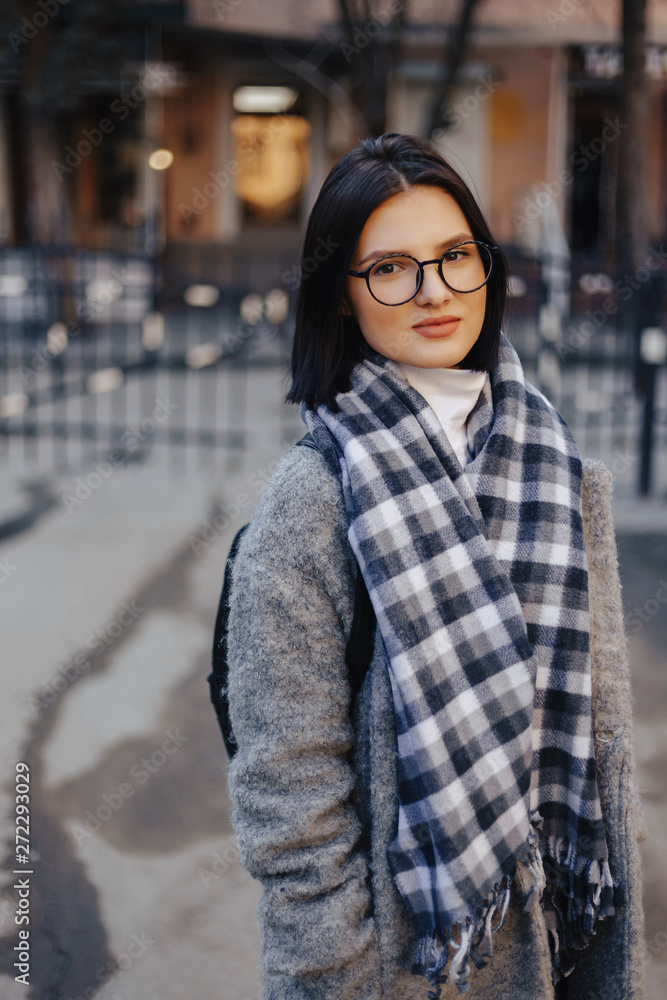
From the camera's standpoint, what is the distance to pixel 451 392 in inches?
61.3

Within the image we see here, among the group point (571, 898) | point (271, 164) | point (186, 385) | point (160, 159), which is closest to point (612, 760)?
point (571, 898)

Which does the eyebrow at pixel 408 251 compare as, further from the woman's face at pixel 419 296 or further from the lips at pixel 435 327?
the lips at pixel 435 327

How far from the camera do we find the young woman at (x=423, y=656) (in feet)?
4.54

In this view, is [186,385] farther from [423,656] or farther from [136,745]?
[423,656]

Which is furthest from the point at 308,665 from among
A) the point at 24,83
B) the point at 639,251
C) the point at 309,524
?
the point at 24,83

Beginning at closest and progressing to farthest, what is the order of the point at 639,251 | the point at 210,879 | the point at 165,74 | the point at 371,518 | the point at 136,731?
the point at 371,518 → the point at 210,879 → the point at 136,731 → the point at 639,251 → the point at 165,74

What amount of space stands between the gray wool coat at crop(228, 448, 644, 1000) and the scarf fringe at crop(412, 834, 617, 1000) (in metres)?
0.03

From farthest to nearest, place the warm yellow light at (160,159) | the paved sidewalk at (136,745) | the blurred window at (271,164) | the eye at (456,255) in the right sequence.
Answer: the blurred window at (271,164) < the warm yellow light at (160,159) < the paved sidewalk at (136,745) < the eye at (456,255)

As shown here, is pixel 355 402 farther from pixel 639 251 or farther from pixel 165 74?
pixel 165 74

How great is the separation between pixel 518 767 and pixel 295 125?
16477mm

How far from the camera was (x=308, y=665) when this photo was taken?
4.60ft

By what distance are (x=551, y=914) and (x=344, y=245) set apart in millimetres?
1123

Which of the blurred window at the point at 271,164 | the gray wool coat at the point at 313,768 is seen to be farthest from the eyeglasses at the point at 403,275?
the blurred window at the point at 271,164

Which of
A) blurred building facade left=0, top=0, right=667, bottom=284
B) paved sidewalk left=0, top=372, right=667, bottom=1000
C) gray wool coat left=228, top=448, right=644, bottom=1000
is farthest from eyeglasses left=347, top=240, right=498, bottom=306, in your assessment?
blurred building facade left=0, top=0, right=667, bottom=284
